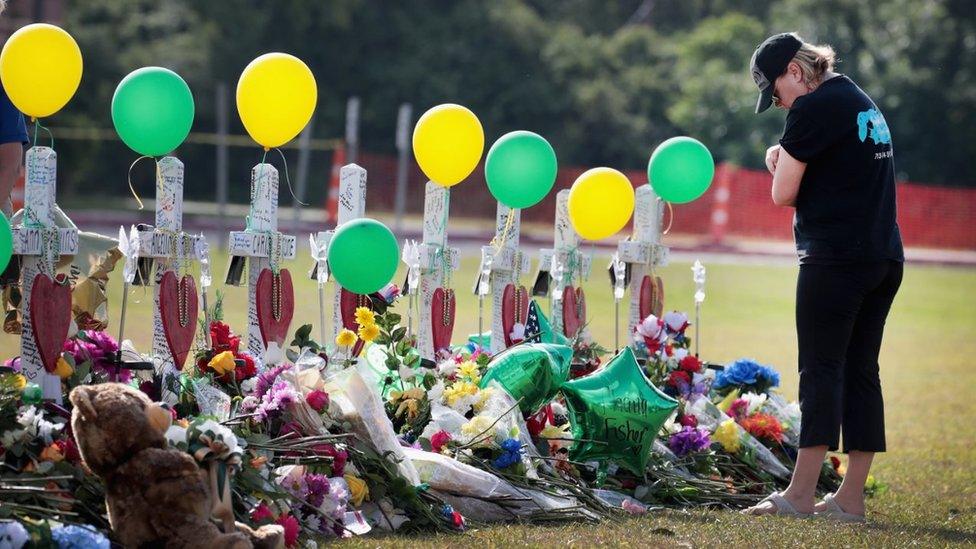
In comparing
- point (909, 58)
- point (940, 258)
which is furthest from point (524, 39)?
point (940, 258)

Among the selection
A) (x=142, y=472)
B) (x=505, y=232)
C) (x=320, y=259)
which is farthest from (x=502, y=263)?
(x=142, y=472)

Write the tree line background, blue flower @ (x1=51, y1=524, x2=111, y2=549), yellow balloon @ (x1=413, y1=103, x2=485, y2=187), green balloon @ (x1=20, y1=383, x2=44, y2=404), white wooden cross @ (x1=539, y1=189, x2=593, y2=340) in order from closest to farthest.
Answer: blue flower @ (x1=51, y1=524, x2=111, y2=549) → green balloon @ (x1=20, y1=383, x2=44, y2=404) → yellow balloon @ (x1=413, y1=103, x2=485, y2=187) → white wooden cross @ (x1=539, y1=189, x2=593, y2=340) → the tree line background

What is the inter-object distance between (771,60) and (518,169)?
3.94 feet

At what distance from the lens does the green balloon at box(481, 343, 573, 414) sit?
4.46 metres

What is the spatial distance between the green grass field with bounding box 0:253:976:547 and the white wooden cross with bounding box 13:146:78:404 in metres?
1.18

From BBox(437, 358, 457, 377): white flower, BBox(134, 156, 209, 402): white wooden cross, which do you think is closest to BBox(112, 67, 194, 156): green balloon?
BBox(134, 156, 209, 402): white wooden cross

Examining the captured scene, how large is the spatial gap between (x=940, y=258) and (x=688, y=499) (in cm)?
1939

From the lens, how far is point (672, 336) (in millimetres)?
5520

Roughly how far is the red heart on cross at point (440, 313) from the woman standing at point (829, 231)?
1.38m

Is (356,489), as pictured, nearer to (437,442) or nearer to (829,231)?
(437,442)

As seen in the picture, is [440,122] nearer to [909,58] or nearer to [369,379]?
[369,379]

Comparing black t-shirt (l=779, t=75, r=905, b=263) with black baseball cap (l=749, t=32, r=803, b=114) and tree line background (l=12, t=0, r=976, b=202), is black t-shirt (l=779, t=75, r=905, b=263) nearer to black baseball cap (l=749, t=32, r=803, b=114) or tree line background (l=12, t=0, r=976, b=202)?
black baseball cap (l=749, t=32, r=803, b=114)

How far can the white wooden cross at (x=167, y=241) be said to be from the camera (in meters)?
4.21

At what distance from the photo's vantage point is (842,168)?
13.9 ft
